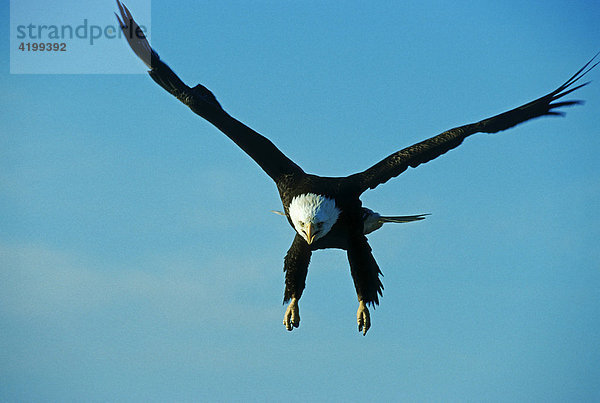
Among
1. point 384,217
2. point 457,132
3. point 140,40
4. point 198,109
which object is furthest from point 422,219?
point 140,40

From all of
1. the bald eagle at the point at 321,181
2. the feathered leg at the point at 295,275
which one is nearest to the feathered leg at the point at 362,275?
the bald eagle at the point at 321,181

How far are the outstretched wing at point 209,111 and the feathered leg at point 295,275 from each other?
0.76m

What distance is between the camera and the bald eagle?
6496 millimetres

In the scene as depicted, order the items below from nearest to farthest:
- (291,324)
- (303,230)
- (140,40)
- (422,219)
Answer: (303,230)
(291,324)
(140,40)
(422,219)

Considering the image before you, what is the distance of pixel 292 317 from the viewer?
→ 22.4 ft

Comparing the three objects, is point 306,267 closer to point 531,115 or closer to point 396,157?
point 396,157

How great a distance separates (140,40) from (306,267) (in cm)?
293

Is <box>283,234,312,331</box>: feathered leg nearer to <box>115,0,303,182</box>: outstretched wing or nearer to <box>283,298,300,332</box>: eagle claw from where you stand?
<box>283,298,300,332</box>: eagle claw

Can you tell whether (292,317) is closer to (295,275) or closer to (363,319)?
(295,275)

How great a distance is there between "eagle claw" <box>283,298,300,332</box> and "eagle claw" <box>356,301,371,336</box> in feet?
1.89

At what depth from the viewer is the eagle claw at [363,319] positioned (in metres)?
6.83

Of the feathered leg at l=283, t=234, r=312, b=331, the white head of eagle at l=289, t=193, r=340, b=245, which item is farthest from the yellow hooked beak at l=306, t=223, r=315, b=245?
the feathered leg at l=283, t=234, r=312, b=331

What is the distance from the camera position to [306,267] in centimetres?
686

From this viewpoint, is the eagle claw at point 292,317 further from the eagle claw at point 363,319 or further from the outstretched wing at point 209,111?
the outstretched wing at point 209,111
